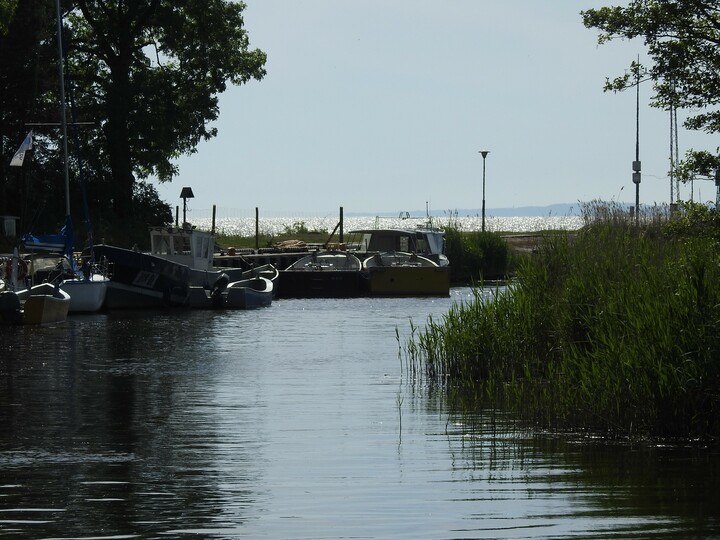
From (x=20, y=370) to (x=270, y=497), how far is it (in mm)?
14287

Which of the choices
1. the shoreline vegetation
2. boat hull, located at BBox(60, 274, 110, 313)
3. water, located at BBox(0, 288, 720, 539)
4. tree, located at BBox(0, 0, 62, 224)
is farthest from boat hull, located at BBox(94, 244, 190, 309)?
the shoreline vegetation

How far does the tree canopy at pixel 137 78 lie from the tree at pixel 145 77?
4cm

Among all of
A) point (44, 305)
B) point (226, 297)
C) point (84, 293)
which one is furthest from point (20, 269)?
point (226, 297)

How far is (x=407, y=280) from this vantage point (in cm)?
5641

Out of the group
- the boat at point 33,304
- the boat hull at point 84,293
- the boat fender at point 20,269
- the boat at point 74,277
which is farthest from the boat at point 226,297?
the boat at point 33,304

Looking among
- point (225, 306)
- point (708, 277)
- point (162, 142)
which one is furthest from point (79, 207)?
point (708, 277)

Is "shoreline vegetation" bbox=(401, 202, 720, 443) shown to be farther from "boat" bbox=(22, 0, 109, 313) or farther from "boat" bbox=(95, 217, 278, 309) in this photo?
"boat" bbox=(95, 217, 278, 309)

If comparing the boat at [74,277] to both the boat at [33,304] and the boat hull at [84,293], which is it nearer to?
the boat hull at [84,293]

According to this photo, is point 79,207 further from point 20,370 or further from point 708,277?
point 708,277

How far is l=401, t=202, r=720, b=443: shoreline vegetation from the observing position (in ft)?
46.2

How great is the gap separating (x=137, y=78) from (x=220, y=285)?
12.2m

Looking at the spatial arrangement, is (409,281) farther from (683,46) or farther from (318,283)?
(683,46)

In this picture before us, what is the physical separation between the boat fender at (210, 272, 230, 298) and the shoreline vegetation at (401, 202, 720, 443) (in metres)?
26.6

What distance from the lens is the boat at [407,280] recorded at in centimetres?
5600
